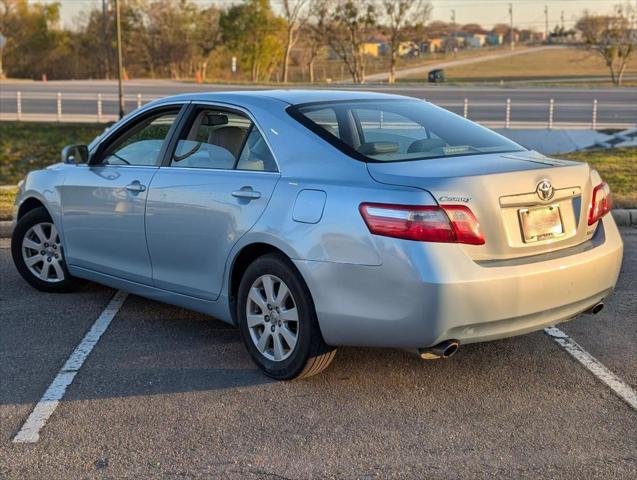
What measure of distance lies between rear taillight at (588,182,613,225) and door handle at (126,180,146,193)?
8.82ft

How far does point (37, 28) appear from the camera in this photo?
7081 centimetres

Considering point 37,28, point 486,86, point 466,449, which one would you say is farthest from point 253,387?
point 37,28

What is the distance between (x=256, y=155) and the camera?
4.59 metres

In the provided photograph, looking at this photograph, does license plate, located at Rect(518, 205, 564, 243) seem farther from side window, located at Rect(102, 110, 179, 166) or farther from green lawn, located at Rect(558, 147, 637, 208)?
green lawn, located at Rect(558, 147, 637, 208)

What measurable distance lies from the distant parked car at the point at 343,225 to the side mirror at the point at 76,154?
1.07ft

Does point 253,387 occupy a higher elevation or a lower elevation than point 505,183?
lower

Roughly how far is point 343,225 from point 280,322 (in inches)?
28.9

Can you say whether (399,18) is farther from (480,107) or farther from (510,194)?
(510,194)

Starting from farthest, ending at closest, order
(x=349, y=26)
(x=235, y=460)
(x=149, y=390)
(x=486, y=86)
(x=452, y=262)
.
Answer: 1. (x=349, y=26)
2. (x=486, y=86)
3. (x=149, y=390)
4. (x=452, y=262)
5. (x=235, y=460)

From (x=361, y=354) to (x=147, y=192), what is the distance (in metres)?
1.68

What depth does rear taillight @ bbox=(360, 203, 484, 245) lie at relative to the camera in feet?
12.3

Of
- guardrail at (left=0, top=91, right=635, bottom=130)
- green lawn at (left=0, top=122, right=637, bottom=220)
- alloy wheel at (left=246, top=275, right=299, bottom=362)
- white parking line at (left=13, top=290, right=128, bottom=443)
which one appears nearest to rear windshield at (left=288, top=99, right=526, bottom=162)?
alloy wheel at (left=246, top=275, right=299, bottom=362)

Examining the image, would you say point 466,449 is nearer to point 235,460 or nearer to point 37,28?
point 235,460

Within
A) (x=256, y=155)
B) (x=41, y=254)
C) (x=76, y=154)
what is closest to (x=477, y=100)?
(x=41, y=254)
